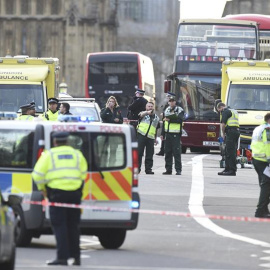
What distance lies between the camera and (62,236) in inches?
584

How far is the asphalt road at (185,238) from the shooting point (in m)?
15.7

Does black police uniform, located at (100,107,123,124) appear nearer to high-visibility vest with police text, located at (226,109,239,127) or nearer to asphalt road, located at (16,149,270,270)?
high-visibility vest with police text, located at (226,109,239,127)

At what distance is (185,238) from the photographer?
18.6 metres

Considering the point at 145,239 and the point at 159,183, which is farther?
the point at 159,183

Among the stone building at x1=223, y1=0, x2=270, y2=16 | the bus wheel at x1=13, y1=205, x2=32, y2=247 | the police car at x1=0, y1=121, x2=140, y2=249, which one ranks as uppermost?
the police car at x1=0, y1=121, x2=140, y2=249

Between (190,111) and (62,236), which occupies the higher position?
(62,236)

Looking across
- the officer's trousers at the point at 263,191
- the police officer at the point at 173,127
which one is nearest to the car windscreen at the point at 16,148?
the officer's trousers at the point at 263,191

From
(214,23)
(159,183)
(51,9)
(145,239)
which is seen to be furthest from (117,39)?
(145,239)

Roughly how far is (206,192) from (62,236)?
11834 millimetres

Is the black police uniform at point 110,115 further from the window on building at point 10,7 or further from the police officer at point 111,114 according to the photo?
the window on building at point 10,7

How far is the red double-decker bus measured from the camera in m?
44.8

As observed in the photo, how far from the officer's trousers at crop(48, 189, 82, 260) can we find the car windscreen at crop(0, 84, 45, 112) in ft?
73.2

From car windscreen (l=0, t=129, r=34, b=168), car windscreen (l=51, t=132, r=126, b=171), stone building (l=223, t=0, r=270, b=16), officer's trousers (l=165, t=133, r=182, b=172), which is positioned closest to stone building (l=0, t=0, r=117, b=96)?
stone building (l=223, t=0, r=270, b=16)

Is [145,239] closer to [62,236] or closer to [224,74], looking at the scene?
[62,236]
